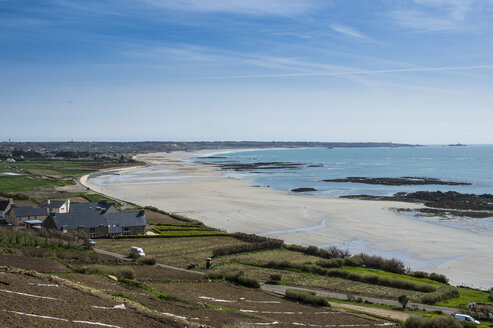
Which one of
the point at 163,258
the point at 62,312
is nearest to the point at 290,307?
the point at 62,312

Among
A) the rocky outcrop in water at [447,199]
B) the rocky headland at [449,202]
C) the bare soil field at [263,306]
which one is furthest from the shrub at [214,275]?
the rocky outcrop in water at [447,199]

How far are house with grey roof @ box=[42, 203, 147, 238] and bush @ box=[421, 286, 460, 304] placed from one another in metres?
29.6

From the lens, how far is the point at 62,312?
1530 cm

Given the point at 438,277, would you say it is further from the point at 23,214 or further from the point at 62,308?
the point at 23,214

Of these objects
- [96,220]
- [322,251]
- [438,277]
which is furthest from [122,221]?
[438,277]

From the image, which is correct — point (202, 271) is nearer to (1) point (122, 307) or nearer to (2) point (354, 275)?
(2) point (354, 275)

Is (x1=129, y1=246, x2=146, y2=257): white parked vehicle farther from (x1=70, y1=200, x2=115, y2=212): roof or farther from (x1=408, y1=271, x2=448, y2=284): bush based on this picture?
(x1=408, y1=271, x2=448, y2=284): bush

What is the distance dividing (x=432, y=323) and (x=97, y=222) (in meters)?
34.9

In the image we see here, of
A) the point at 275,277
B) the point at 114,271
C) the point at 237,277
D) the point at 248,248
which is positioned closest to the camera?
the point at 114,271

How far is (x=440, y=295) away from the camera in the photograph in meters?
25.3

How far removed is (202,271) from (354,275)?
36.4 feet

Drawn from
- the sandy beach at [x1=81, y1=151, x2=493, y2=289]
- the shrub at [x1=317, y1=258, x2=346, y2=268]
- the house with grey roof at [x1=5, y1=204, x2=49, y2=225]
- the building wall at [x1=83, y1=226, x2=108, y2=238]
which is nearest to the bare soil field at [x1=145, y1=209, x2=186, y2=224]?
the sandy beach at [x1=81, y1=151, x2=493, y2=289]

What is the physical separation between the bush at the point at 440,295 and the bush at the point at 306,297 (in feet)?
21.8

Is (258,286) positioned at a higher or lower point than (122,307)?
lower
